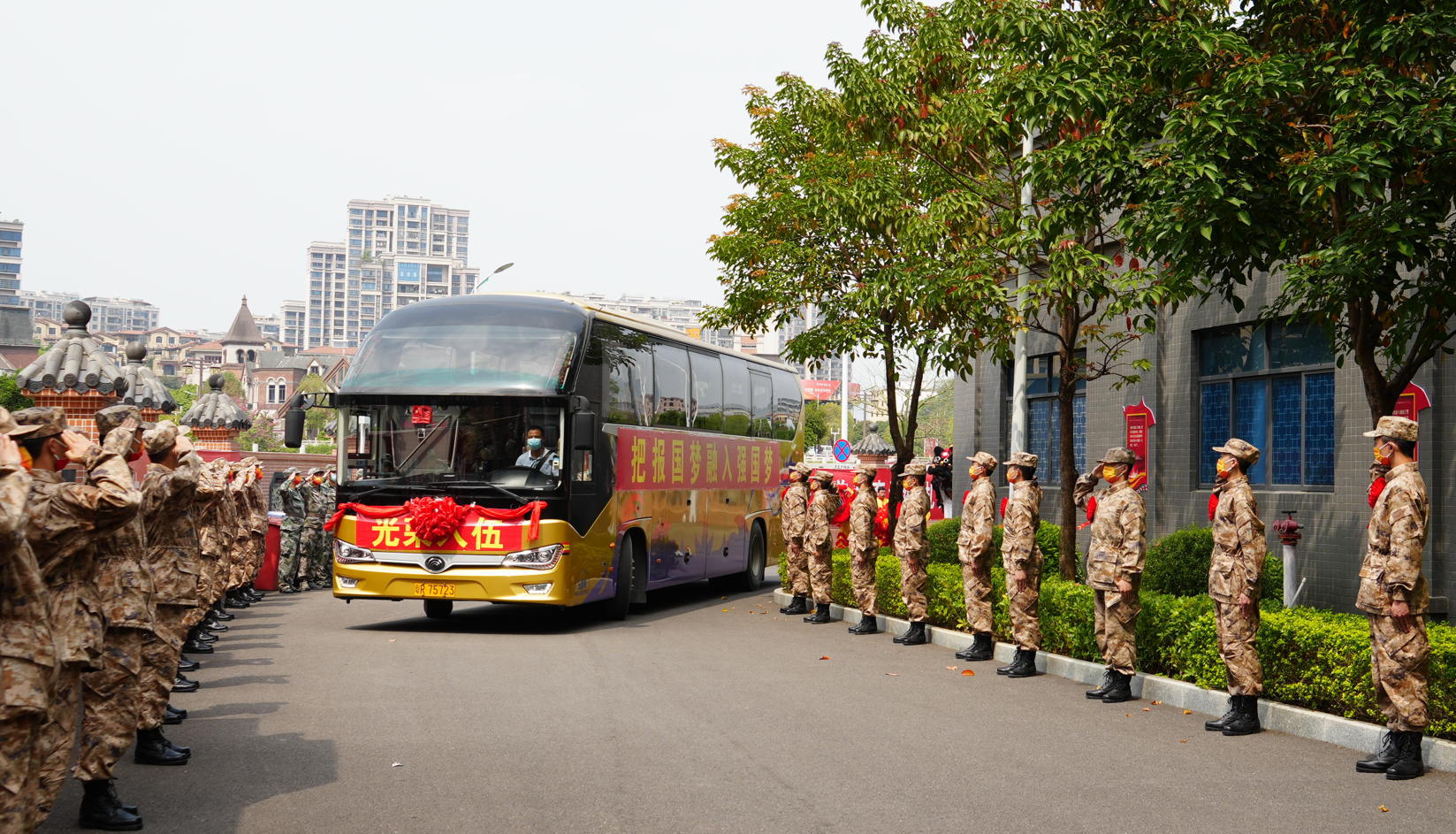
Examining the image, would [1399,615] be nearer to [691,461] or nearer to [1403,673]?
[1403,673]

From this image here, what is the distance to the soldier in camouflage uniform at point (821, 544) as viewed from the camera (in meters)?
15.9

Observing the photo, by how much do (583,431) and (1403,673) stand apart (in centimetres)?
823

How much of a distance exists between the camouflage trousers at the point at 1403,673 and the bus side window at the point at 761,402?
1332cm

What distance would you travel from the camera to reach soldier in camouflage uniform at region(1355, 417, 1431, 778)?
741 centimetres

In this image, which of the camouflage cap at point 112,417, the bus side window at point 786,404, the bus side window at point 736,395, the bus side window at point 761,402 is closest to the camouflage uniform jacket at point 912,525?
the bus side window at point 736,395

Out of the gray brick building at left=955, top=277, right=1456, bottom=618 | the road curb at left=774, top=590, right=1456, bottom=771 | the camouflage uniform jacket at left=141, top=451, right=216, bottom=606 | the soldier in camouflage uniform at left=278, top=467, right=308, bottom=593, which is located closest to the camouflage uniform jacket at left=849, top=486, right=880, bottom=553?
the road curb at left=774, top=590, right=1456, bottom=771

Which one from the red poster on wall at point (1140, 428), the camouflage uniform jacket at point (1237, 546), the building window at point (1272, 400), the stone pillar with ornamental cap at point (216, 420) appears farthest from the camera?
the stone pillar with ornamental cap at point (216, 420)

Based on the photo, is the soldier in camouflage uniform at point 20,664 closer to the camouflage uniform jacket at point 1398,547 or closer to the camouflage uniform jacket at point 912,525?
the camouflage uniform jacket at point 1398,547

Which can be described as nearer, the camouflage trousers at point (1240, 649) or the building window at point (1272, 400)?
the camouflage trousers at point (1240, 649)

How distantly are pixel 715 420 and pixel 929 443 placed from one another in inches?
2116

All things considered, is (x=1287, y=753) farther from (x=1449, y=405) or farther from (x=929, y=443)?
(x=929, y=443)

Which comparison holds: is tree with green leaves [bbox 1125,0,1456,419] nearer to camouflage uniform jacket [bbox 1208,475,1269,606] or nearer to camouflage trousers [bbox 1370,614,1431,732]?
camouflage uniform jacket [bbox 1208,475,1269,606]

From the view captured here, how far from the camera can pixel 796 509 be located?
17297 mm

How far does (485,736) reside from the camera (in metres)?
8.17
